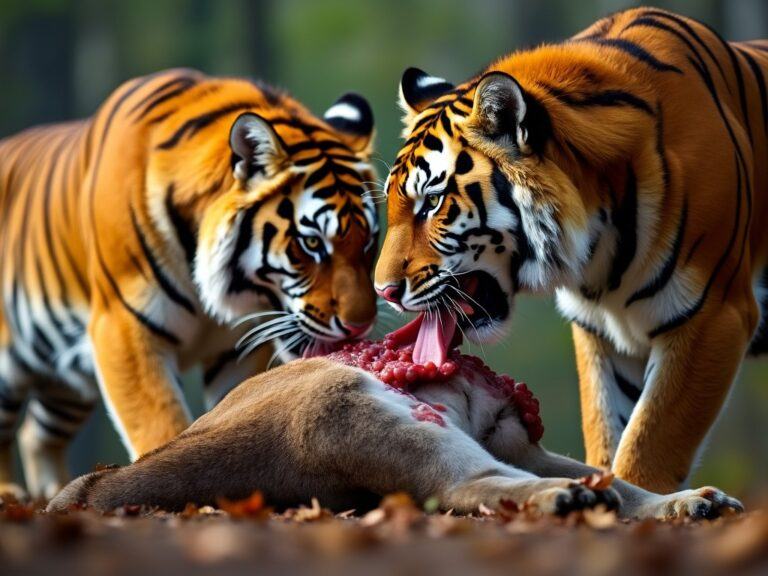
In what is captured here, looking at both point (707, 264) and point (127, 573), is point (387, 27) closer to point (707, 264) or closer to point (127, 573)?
point (707, 264)

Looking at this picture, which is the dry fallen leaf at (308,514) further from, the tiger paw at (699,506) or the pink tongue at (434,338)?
the tiger paw at (699,506)

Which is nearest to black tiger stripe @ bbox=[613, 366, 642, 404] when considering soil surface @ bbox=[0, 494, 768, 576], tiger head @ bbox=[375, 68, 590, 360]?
tiger head @ bbox=[375, 68, 590, 360]

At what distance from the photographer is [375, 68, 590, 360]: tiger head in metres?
4.50

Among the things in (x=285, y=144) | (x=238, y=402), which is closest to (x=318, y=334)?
(x=285, y=144)

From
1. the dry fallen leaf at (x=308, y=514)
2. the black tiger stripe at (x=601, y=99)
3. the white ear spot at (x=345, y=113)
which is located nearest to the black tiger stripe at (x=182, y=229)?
the white ear spot at (x=345, y=113)

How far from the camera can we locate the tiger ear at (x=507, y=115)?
14.6 feet

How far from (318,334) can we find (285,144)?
0.93 metres

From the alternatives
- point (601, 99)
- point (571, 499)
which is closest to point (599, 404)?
point (601, 99)

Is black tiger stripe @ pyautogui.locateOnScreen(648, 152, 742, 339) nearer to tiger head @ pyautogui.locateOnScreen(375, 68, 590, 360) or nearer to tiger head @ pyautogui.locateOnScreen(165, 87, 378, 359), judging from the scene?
tiger head @ pyautogui.locateOnScreen(375, 68, 590, 360)

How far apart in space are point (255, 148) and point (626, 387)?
192cm

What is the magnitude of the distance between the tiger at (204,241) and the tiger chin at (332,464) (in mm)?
1484

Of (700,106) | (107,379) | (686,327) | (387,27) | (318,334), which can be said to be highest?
(700,106)

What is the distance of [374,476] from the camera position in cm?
367

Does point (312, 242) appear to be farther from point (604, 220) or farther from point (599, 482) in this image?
point (599, 482)
